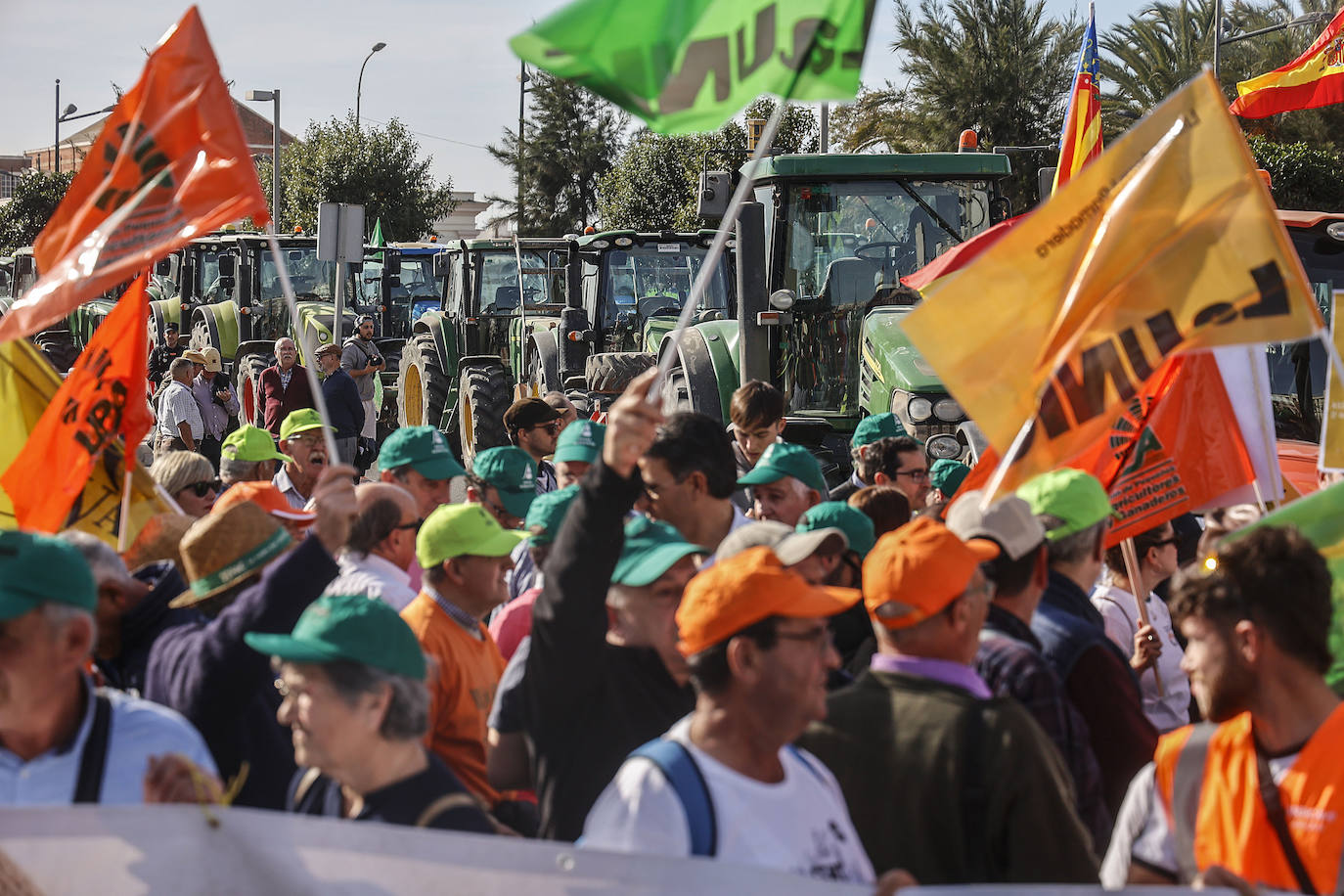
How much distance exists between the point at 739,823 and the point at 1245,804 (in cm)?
92

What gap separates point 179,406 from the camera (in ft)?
40.7

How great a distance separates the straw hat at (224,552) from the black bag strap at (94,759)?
0.80 metres

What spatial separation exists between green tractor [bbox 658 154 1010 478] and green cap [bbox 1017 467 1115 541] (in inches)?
252

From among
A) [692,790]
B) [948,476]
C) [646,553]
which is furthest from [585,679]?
[948,476]

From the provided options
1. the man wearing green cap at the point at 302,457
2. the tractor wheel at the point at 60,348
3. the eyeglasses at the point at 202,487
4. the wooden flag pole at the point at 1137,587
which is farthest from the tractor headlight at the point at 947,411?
the tractor wheel at the point at 60,348

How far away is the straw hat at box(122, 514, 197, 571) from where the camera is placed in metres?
4.58

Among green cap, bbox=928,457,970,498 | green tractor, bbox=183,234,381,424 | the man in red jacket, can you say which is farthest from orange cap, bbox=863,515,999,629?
green tractor, bbox=183,234,381,424

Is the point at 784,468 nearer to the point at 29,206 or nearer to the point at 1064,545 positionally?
the point at 1064,545

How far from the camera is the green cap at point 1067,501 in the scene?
3910mm

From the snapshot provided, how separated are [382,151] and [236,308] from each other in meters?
24.9

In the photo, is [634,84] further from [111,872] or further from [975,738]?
[111,872]

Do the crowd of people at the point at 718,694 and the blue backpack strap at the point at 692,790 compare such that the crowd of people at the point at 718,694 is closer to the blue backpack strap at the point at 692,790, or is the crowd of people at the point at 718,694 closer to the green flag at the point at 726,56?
the blue backpack strap at the point at 692,790

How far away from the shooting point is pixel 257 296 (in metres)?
21.5

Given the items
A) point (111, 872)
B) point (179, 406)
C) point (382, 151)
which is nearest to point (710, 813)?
point (111, 872)
